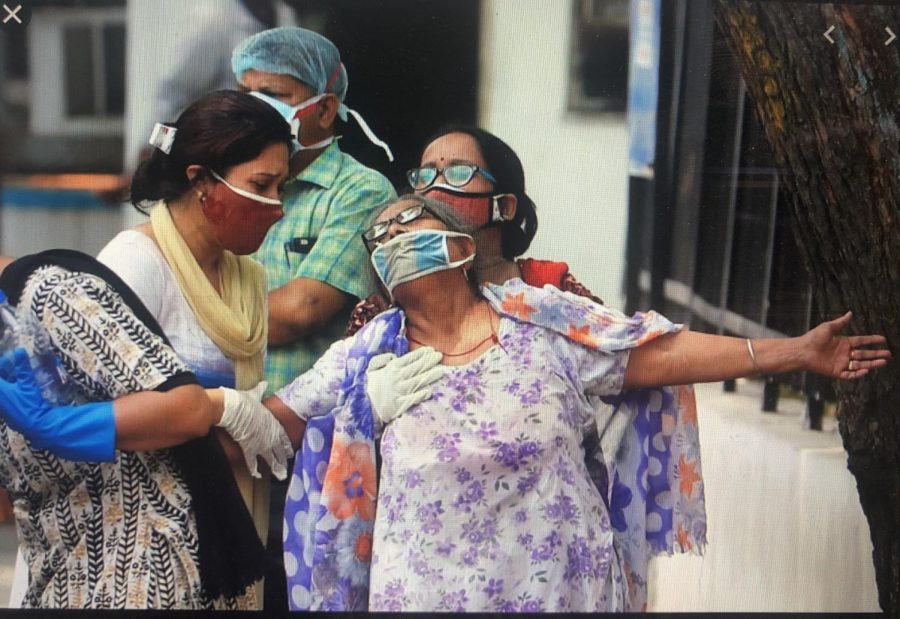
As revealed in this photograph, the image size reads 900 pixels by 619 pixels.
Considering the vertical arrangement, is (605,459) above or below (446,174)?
below

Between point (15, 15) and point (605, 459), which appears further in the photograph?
point (605, 459)

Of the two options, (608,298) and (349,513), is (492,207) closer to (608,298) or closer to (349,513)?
(608,298)

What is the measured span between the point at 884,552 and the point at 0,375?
2.87 metres

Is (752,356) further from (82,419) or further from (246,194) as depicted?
(82,419)

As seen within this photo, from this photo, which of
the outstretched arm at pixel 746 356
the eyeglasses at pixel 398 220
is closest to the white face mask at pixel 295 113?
the eyeglasses at pixel 398 220

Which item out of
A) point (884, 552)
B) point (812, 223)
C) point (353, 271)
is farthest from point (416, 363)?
point (884, 552)

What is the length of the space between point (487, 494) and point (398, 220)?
86cm

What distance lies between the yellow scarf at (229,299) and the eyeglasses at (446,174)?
0.54 meters

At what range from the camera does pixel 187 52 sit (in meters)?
3.43

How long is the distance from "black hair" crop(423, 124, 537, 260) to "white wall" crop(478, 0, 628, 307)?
2 centimetres

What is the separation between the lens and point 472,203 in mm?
3514

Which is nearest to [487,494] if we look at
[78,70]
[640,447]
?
[640,447]

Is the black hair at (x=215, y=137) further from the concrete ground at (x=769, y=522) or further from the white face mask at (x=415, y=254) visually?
the concrete ground at (x=769, y=522)

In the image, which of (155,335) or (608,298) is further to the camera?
(608,298)
